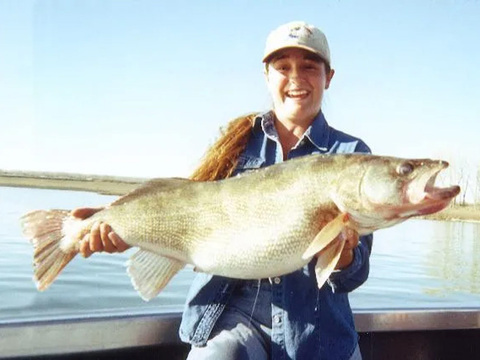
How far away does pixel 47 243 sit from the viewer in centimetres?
347

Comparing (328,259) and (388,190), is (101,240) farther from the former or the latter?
(388,190)

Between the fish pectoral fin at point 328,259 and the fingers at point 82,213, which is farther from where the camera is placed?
the fingers at point 82,213

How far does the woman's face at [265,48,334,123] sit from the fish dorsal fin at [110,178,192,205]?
35.2 inches

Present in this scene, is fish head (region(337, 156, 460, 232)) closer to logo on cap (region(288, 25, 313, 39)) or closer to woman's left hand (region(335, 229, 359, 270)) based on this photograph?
woman's left hand (region(335, 229, 359, 270))

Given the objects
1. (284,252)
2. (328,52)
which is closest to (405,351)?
(284,252)

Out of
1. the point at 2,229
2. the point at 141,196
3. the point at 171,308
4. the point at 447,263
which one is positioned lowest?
the point at 447,263

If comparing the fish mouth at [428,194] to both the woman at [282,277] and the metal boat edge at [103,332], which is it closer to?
the woman at [282,277]

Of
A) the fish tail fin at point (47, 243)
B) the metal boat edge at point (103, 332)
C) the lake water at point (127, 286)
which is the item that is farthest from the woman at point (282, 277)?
the lake water at point (127, 286)

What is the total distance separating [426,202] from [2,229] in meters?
14.5

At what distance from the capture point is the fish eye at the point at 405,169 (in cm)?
305

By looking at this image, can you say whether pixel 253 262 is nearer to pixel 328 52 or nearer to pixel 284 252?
pixel 284 252

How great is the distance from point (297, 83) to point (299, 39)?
11.7 inches

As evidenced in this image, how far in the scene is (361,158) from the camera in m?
3.19

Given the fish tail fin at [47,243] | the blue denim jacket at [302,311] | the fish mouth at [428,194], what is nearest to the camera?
the fish mouth at [428,194]
